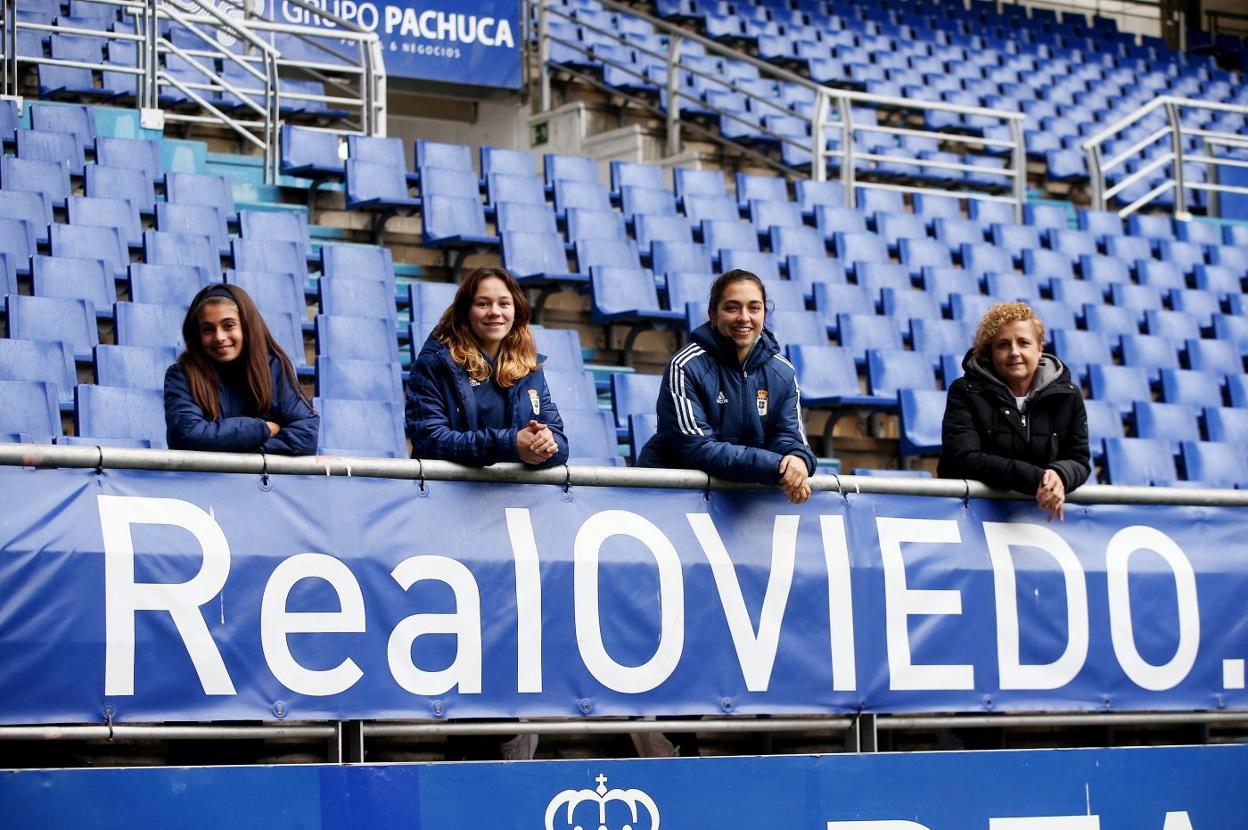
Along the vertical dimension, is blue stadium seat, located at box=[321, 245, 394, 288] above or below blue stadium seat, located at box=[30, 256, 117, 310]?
above

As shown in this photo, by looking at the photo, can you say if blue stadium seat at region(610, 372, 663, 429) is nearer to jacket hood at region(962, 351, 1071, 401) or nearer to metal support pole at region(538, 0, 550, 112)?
jacket hood at region(962, 351, 1071, 401)

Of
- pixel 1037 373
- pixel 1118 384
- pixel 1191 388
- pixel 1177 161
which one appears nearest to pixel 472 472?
pixel 1037 373

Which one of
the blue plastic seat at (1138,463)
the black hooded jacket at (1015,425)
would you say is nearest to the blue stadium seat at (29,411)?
the black hooded jacket at (1015,425)

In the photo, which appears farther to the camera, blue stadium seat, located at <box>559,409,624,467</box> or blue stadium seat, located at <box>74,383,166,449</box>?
blue stadium seat, located at <box>559,409,624,467</box>

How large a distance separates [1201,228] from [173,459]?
9.65m

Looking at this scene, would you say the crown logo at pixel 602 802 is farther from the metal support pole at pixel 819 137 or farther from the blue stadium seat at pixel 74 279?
the metal support pole at pixel 819 137

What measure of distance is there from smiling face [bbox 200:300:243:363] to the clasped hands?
782 millimetres

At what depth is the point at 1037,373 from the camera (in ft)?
16.8

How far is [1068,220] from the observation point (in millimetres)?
12430

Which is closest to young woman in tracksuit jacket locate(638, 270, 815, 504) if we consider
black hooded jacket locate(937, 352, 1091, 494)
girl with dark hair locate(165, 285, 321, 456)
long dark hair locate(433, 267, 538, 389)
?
long dark hair locate(433, 267, 538, 389)

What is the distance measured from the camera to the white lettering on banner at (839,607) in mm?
4664

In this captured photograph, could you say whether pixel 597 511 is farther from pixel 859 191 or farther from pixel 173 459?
pixel 859 191

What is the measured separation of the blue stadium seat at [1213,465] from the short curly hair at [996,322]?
3874 mm

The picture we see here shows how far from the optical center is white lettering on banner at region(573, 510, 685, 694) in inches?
173
